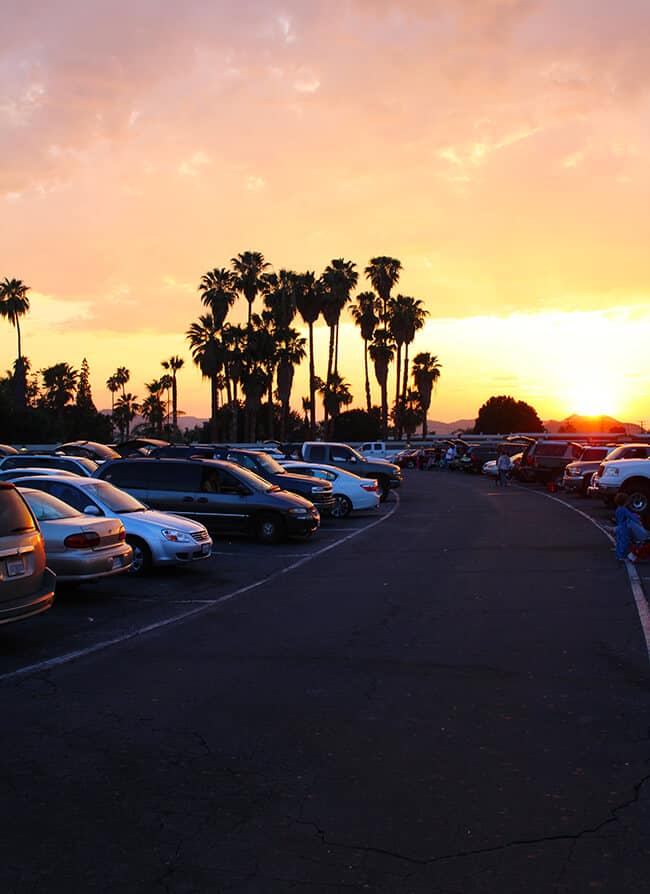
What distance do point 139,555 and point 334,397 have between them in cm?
8394

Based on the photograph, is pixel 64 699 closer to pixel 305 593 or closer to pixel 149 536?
pixel 305 593

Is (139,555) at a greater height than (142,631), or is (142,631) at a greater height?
(139,555)

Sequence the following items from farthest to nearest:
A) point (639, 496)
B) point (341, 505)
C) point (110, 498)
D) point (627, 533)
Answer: point (341, 505) → point (639, 496) → point (627, 533) → point (110, 498)

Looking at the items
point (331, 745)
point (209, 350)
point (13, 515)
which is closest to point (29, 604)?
point (13, 515)

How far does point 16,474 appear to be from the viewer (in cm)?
1623

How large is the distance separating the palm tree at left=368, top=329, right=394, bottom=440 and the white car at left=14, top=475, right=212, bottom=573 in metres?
75.2

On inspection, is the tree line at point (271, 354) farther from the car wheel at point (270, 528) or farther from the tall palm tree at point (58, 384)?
the car wheel at point (270, 528)

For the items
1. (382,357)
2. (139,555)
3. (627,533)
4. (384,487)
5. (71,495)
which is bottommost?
(384,487)

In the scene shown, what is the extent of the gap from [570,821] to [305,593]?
8.41 m

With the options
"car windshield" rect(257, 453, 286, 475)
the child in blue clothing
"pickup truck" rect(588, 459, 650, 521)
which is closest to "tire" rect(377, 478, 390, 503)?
"car windshield" rect(257, 453, 286, 475)

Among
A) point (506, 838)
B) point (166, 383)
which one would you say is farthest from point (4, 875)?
point (166, 383)

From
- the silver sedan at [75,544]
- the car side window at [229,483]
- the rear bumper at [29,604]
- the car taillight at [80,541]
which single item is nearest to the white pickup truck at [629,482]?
the car side window at [229,483]

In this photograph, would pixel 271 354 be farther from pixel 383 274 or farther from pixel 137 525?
pixel 137 525

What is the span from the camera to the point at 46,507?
1272 centimetres
